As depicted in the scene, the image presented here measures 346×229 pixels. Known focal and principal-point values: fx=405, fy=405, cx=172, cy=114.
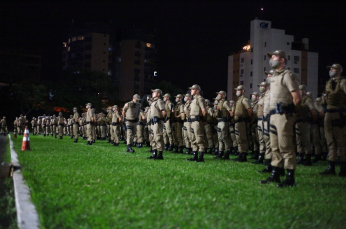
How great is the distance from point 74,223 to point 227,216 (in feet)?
5.58

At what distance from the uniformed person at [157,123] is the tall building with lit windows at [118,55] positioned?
10883cm

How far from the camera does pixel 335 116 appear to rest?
377 inches

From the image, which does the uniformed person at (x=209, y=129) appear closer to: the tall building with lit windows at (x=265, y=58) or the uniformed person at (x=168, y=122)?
the uniformed person at (x=168, y=122)

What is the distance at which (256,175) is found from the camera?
344 inches

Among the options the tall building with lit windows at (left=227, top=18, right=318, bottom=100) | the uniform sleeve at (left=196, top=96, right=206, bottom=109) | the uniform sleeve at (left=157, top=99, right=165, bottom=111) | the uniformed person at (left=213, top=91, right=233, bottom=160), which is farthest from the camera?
the tall building with lit windows at (left=227, top=18, right=318, bottom=100)

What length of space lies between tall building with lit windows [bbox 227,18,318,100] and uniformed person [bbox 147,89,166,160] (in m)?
71.4

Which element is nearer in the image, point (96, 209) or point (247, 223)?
point (247, 223)

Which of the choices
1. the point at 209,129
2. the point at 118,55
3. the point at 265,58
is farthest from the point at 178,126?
the point at 118,55

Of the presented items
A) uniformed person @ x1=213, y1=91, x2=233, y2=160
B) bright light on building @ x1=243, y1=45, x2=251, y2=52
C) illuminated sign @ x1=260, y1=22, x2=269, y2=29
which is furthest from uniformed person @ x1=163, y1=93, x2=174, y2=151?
bright light on building @ x1=243, y1=45, x2=251, y2=52

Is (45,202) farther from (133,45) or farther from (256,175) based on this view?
(133,45)

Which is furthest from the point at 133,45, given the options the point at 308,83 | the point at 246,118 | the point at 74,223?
the point at 74,223

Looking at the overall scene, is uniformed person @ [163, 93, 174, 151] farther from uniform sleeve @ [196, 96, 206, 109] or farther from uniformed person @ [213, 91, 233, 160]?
uniform sleeve @ [196, 96, 206, 109]

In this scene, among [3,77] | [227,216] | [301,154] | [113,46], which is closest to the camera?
[227,216]

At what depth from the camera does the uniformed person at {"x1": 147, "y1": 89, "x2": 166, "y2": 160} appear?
41.2 feet
